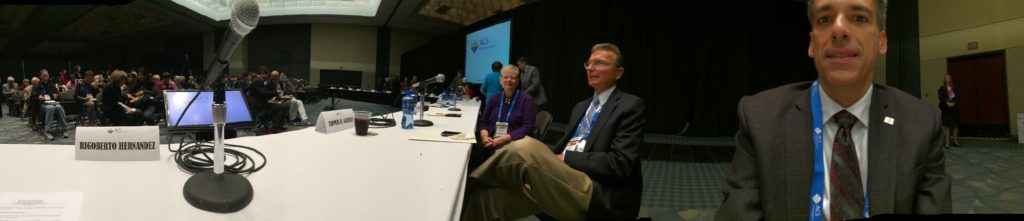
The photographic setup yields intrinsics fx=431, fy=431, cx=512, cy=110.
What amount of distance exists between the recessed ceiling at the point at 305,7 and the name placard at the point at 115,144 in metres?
0.43

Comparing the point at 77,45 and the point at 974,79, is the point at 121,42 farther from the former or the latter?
the point at 974,79

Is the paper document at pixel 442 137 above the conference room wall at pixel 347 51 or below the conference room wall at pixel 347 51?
below

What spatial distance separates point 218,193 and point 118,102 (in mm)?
1444

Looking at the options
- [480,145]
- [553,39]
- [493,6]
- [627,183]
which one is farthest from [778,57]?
[627,183]

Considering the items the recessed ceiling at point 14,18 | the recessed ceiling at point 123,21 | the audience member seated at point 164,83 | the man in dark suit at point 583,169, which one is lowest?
the man in dark suit at point 583,169

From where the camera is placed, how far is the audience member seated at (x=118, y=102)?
158 cm

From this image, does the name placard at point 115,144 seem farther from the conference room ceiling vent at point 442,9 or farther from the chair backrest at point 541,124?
the conference room ceiling vent at point 442,9

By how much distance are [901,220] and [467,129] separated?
167 centimetres

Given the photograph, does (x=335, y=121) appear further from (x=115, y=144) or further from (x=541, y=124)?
(x=541, y=124)

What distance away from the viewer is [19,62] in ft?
4.68

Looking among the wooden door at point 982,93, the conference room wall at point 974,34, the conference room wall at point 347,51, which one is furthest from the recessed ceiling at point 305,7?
the wooden door at point 982,93

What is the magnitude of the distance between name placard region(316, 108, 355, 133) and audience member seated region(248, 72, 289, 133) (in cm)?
33

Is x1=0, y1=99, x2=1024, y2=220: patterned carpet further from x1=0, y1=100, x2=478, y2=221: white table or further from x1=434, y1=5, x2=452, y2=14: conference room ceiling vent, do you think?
x1=434, y1=5, x2=452, y2=14: conference room ceiling vent

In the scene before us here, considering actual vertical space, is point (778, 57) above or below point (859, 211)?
above
